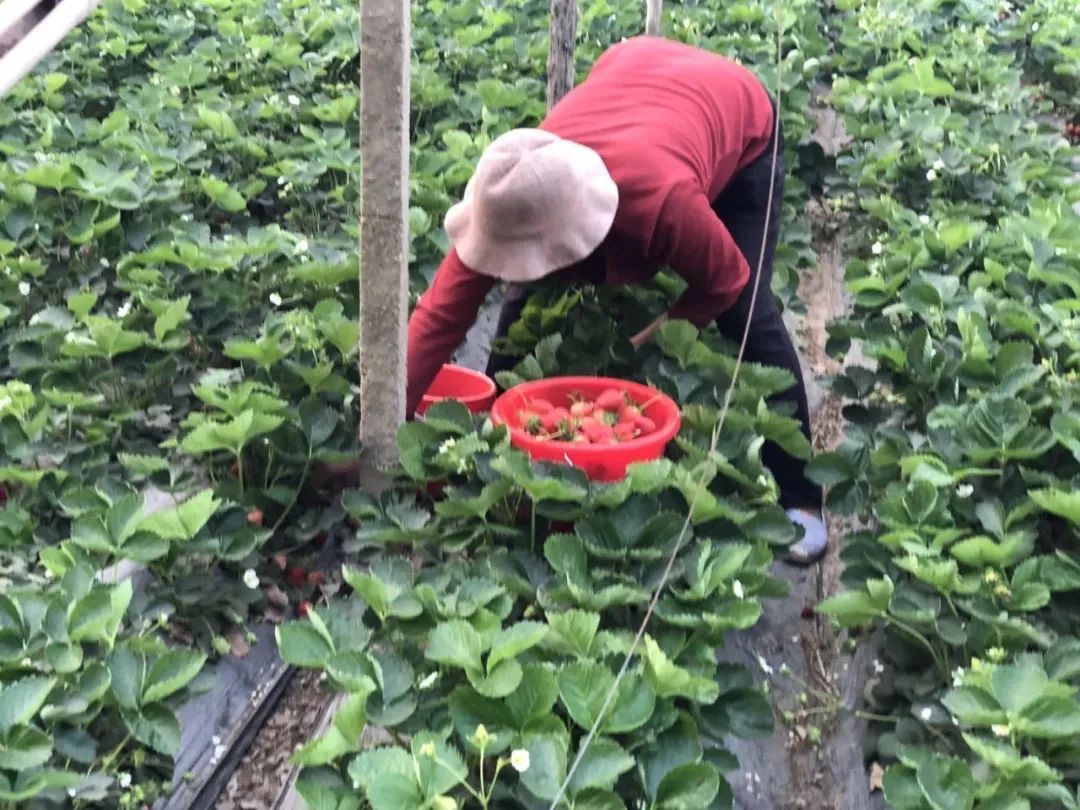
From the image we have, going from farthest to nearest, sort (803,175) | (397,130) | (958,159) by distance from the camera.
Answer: (803,175), (958,159), (397,130)

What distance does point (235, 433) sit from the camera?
6.98 feet

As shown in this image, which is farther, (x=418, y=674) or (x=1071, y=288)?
(x=1071, y=288)

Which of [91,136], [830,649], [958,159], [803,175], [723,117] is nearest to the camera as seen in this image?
[830,649]

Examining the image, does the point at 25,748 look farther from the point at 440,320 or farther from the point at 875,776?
the point at 875,776

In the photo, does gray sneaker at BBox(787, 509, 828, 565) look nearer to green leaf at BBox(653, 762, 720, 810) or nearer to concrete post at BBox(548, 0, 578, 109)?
green leaf at BBox(653, 762, 720, 810)

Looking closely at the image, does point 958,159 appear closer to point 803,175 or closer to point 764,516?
point 803,175

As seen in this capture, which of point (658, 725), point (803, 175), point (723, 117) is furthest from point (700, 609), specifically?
point (803, 175)

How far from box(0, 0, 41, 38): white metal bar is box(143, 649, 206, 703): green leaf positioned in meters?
1.12

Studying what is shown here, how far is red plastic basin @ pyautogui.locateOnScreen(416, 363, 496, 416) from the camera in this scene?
257cm

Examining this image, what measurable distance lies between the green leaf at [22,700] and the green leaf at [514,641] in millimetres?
600

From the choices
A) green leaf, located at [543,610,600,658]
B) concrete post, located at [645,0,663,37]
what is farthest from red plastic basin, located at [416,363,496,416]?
concrete post, located at [645,0,663,37]

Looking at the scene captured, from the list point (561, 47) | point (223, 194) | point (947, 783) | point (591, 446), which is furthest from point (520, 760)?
point (561, 47)

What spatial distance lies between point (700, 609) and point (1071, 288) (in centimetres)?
147

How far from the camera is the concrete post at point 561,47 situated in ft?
11.9
